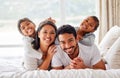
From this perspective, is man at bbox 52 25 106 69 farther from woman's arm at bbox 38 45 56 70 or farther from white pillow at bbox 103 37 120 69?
white pillow at bbox 103 37 120 69

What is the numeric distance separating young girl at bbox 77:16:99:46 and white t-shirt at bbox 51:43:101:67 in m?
0.06

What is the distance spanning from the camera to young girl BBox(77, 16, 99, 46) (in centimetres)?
172

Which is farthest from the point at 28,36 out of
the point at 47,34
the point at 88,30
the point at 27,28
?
the point at 88,30

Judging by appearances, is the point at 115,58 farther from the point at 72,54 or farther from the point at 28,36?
the point at 28,36

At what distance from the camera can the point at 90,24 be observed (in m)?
1.74

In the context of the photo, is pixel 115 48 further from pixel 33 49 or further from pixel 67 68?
pixel 33 49

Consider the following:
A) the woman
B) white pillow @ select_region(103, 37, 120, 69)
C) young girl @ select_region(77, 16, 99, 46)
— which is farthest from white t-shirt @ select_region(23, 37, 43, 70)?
white pillow @ select_region(103, 37, 120, 69)

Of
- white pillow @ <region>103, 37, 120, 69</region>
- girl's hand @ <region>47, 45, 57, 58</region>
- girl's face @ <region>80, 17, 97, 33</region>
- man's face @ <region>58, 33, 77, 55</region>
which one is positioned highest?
girl's face @ <region>80, 17, 97, 33</region>

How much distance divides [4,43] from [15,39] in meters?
0.18

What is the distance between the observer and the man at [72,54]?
1583 mm

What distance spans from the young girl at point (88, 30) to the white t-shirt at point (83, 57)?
0.21 feet

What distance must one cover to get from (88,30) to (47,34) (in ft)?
1.06

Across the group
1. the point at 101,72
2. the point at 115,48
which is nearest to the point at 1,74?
the point at 101,72

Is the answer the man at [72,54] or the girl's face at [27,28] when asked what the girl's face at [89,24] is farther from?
the girl's face at [27,28]
